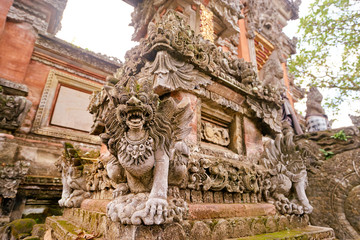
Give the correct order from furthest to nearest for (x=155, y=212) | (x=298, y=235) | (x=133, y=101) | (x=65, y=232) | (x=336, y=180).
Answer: (x=336, y=180) → (x=298, y=235) → (x=65, y=232) → (x=133, y=101) → (x=155, y=212)

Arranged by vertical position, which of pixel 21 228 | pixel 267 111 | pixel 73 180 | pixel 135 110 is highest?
pixel 267 111

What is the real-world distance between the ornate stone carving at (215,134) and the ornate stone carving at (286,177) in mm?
822

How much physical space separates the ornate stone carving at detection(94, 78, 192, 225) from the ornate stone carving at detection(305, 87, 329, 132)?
25.4 feet

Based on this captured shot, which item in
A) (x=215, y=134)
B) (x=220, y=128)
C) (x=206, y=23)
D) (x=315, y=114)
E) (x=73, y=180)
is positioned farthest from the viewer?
(x=315, y=114)

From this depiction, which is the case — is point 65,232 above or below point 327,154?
below

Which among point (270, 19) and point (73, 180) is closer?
point (73, 180)

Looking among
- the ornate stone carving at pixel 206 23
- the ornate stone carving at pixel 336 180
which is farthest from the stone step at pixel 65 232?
the ornate stone carving at pixel 206 23

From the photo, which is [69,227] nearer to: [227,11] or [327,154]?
[327,154]

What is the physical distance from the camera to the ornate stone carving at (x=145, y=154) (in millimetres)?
1779

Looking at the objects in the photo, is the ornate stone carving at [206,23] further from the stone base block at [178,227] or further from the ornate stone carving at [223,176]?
the stone base block at [178,227]

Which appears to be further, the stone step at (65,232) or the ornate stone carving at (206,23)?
the ornate stone carving at (206,23)

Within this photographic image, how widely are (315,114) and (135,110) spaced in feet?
28.2

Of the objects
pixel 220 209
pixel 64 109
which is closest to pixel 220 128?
pixel 220 209

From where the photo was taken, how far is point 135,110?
6.24 feet
